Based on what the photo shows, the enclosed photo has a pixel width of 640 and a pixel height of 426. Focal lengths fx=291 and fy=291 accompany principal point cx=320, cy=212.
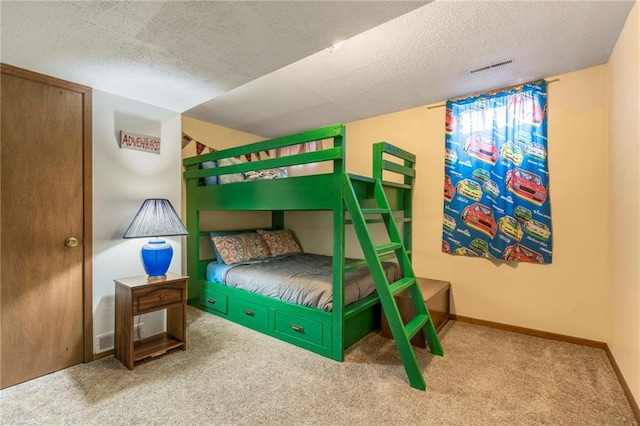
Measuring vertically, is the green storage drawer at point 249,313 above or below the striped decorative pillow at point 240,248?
below

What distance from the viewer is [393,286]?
7.02 ft

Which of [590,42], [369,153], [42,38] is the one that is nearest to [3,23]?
[42,38]

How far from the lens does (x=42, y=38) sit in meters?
1.56

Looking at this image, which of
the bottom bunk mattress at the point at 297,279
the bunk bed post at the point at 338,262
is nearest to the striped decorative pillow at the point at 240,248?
the bottom bunk mattress at the point at 297,279

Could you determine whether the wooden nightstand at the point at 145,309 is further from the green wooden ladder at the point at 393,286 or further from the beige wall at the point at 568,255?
the beige wall at the point at 568,255

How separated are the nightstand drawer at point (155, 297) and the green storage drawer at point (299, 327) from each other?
2.78 ft

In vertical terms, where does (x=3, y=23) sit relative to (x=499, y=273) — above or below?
above

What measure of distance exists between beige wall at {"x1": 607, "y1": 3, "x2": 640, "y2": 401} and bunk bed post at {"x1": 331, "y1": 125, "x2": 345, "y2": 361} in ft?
5.56

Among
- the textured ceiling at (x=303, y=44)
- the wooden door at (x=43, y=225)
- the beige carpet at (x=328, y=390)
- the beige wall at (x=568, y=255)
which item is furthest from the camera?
the beige wall at (x=568, y=255)

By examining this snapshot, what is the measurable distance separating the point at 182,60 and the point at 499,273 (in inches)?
124

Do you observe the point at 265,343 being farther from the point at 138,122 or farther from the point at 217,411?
the point at 138,122

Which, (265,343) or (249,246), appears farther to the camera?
(249,246)

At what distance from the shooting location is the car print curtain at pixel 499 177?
2.58 metres

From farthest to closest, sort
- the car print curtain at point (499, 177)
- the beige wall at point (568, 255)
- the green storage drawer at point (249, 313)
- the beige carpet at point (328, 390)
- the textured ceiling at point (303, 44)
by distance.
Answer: the green storage drawer at point (249, 313)
the car print curtain at point (499, 177)
the beige wall at point (568, 255)
the beige carpet at point (328, 390)
the textured ceiling at point (303, 44)
